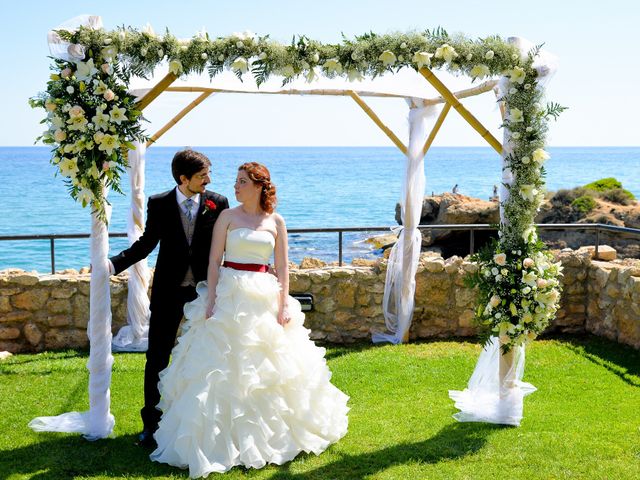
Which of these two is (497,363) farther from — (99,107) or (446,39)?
(99,107)

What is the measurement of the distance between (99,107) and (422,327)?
16.0 feet

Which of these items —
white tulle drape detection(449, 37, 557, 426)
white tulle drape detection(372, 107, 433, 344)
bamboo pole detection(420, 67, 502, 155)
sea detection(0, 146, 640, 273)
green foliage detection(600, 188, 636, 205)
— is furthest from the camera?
sea detection(0, 146, 640, 273)

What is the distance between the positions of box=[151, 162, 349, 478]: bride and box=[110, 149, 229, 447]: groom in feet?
0.53

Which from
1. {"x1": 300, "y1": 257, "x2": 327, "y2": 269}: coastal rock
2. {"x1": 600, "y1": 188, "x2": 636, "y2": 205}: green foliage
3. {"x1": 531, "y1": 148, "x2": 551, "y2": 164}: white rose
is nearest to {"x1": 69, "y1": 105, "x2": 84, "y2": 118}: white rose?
{"x1": 531, "y1": 148, "x2": 551, "y2": 164}: white rose

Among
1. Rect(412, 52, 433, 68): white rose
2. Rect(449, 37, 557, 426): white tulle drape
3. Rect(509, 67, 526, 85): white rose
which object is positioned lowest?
Rect(449, 37, 557, 426): white tulle drape

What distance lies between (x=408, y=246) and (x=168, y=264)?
3726 millimetres

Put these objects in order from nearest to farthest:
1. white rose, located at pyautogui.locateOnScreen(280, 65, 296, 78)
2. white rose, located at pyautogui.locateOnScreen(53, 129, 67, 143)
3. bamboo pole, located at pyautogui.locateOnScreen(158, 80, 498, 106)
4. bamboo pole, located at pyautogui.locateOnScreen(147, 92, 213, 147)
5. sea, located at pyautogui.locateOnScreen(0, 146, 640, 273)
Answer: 1. white rose, located at pyautogui.locateOnScreen(53, 129, 67, 143)
2. white rose, located at pyautogui.locateOnScreen(280, 65, 296, 78)
3. bamboo pole, located at pyautogui.locateOnScreen(158, 80, 498, 106)
4. bamboo pole, located at pyautogui.locateOnScreen(147, 92, 213, 147)
5. sea, located at pyautogui.locateOnScreen(0, 146, 640, 273)

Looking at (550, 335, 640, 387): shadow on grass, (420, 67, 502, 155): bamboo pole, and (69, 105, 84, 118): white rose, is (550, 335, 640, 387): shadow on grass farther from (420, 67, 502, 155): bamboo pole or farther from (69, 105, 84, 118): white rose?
(69, 105, 84, 118): white rose

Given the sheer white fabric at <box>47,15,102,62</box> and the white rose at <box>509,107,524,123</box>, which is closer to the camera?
the sheer white fabric at <box>47,15,102,62</box>

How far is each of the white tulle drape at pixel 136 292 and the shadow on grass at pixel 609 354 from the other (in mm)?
4495

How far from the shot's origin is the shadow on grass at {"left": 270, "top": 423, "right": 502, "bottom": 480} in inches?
187

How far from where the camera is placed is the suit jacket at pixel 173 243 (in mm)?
5176

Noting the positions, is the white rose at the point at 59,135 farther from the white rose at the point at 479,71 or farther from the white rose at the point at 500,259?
the white rose at the point at 500,259

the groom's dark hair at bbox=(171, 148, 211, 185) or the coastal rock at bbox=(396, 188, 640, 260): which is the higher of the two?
the groom's dark hair at bbox=(171, 148, 211, 185)
